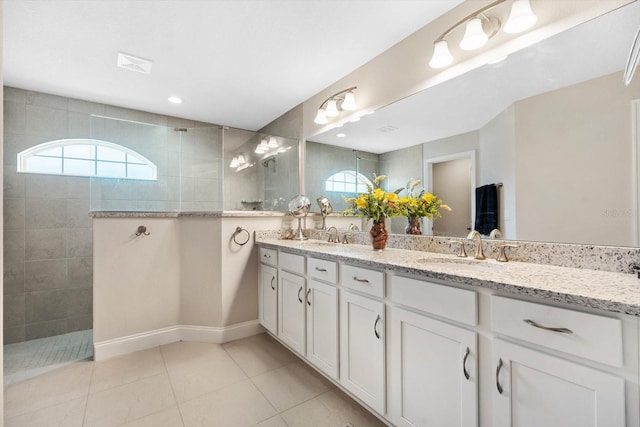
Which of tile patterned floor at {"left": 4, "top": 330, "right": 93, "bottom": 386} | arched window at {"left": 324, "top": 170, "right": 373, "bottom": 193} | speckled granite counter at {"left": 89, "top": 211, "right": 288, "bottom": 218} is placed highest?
arched window at {"left": 324, "top": 170, "right": 373, "bottom": 193}

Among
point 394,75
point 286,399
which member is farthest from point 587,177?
point 286,399

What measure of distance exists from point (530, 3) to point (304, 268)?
190cm

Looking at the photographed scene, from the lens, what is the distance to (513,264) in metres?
1.32

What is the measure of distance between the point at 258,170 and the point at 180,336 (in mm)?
1940

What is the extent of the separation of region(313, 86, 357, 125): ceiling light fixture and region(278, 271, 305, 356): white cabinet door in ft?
4.78

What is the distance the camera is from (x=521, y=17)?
130cm

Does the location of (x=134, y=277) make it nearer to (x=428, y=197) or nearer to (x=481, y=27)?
(x=428, y=197)

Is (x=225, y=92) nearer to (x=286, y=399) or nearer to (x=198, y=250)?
(x=198, y=250)

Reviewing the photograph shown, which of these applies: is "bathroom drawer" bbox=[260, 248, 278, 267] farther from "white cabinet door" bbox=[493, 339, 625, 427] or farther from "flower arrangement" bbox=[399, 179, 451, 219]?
"white cabinet door" bbox=[493, 339, 625, 427]

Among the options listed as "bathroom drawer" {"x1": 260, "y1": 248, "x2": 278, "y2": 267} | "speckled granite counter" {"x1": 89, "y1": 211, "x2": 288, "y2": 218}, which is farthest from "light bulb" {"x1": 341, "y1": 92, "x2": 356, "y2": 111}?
"bathroom drawer" {"x1": 260, "y1": 248, "x2": 278, "y2": 267}

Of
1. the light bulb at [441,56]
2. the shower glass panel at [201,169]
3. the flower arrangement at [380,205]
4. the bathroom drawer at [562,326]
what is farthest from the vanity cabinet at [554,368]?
the shower glass panel at [201,169]

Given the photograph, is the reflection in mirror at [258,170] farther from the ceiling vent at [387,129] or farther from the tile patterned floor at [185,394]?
the tile patterned floor at [185,394]

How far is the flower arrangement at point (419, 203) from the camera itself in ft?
5.96

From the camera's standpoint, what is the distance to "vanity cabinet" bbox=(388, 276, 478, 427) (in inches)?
41.4
